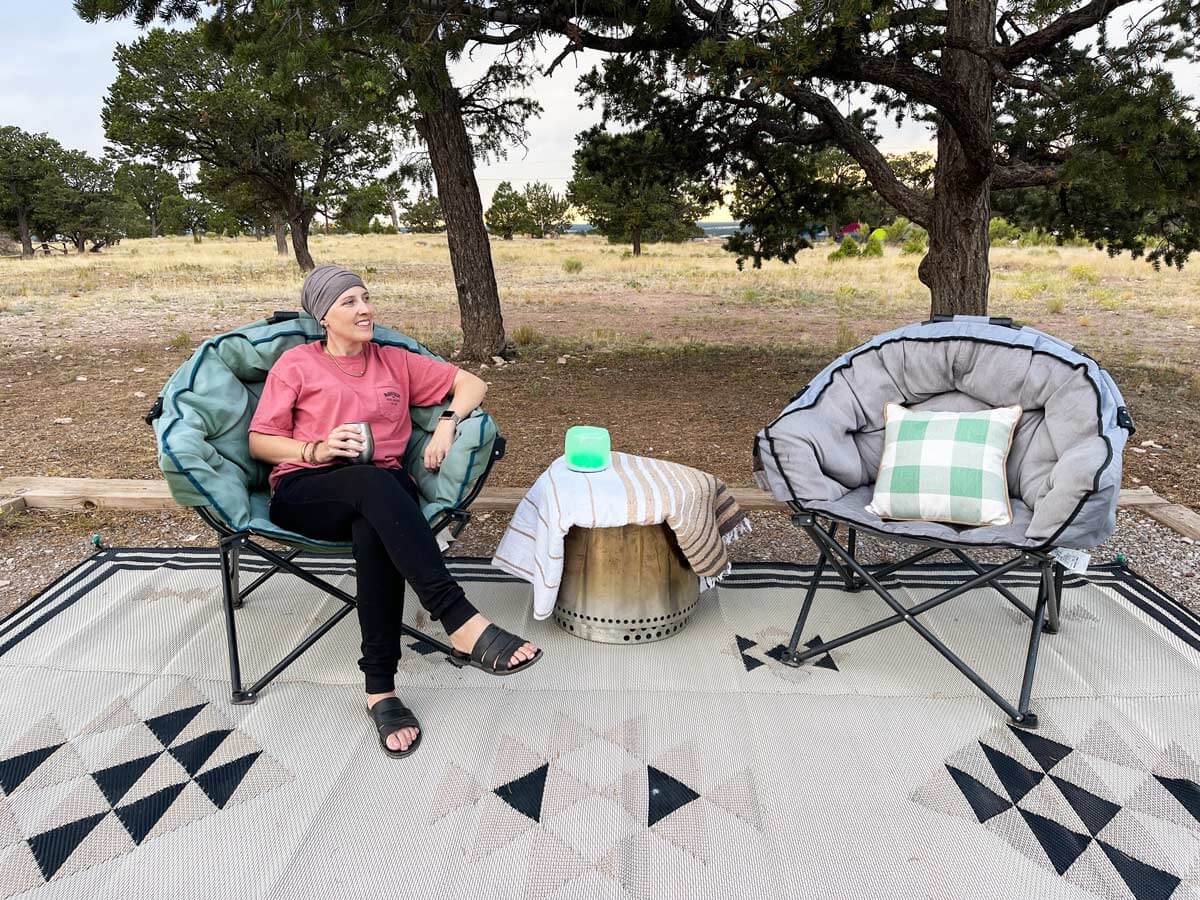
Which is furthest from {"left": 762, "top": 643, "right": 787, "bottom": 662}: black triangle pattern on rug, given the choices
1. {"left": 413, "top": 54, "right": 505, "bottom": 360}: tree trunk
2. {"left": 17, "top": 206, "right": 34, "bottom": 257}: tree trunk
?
{"left": 17, "top": 206, "right": 34, "bottom": 257}: tree trunk

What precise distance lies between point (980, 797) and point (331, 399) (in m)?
1.89

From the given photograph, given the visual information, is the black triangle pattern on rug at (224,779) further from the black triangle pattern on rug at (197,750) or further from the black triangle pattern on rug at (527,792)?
the black triangle pattern on rug at (527,792)

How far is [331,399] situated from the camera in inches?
87.1

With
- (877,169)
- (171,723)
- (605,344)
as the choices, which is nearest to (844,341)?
(605,344)

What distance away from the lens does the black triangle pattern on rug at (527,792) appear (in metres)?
1.66

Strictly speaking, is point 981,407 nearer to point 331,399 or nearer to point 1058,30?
point 331,399

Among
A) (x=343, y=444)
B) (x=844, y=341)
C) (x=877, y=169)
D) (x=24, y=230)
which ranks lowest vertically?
(x=844, y=341)

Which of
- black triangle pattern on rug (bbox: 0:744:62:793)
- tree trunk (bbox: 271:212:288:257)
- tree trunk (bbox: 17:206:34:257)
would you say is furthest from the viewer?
tree trunk (bbox: 17:206:34:257)

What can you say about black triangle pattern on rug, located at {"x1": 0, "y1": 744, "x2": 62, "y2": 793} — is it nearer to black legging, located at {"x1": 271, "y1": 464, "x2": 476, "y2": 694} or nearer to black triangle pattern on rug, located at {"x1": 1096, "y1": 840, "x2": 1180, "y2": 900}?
black legging, located at {"x1": 271, "y1": 464, "x2": 476, "y2": 694}

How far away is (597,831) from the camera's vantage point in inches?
63.2

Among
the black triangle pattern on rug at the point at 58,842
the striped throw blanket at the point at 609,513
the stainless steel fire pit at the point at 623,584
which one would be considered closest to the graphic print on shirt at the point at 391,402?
the striped throw blanket at the point at 609,513

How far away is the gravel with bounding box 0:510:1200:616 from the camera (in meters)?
2.70

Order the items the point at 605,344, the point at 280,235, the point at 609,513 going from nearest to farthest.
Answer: the point at 609,513, the point at 605,344, the point at 280,235

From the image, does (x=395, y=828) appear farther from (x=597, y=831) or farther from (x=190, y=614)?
(x=190, y=614)
